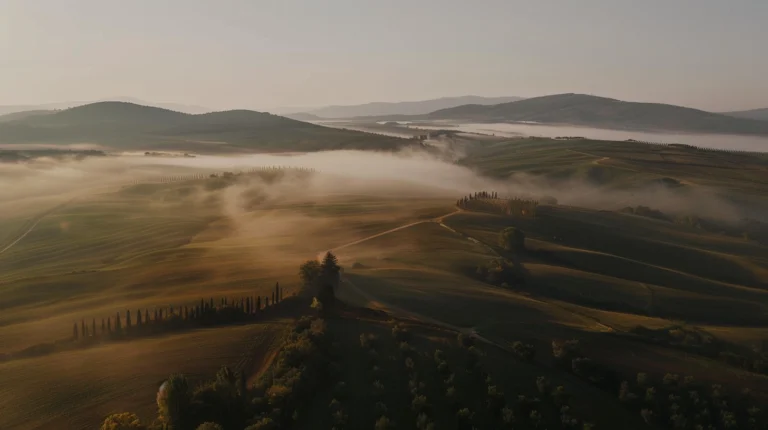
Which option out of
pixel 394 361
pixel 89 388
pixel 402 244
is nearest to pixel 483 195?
pixel 402 244

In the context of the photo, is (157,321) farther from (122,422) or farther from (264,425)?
(264,425)

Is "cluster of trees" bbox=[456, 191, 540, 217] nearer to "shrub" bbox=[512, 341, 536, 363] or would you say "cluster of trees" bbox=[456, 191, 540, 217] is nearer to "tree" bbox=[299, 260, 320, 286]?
"tree" bbox=[299, 260, 320, 286]

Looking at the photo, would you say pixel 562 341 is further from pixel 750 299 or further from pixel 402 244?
pixel 750 299

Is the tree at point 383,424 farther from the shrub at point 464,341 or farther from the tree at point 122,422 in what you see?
the tree at point 122,422

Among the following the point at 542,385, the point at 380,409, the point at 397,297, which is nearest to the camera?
the point at 380,409

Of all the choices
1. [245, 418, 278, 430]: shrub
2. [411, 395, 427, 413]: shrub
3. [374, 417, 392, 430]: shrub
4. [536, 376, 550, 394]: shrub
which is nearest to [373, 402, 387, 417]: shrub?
[374, 417, 392, 430]: shrub

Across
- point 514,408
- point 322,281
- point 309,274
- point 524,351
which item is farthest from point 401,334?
point 309,274

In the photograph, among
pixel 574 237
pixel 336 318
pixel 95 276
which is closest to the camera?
pixel 336 318
